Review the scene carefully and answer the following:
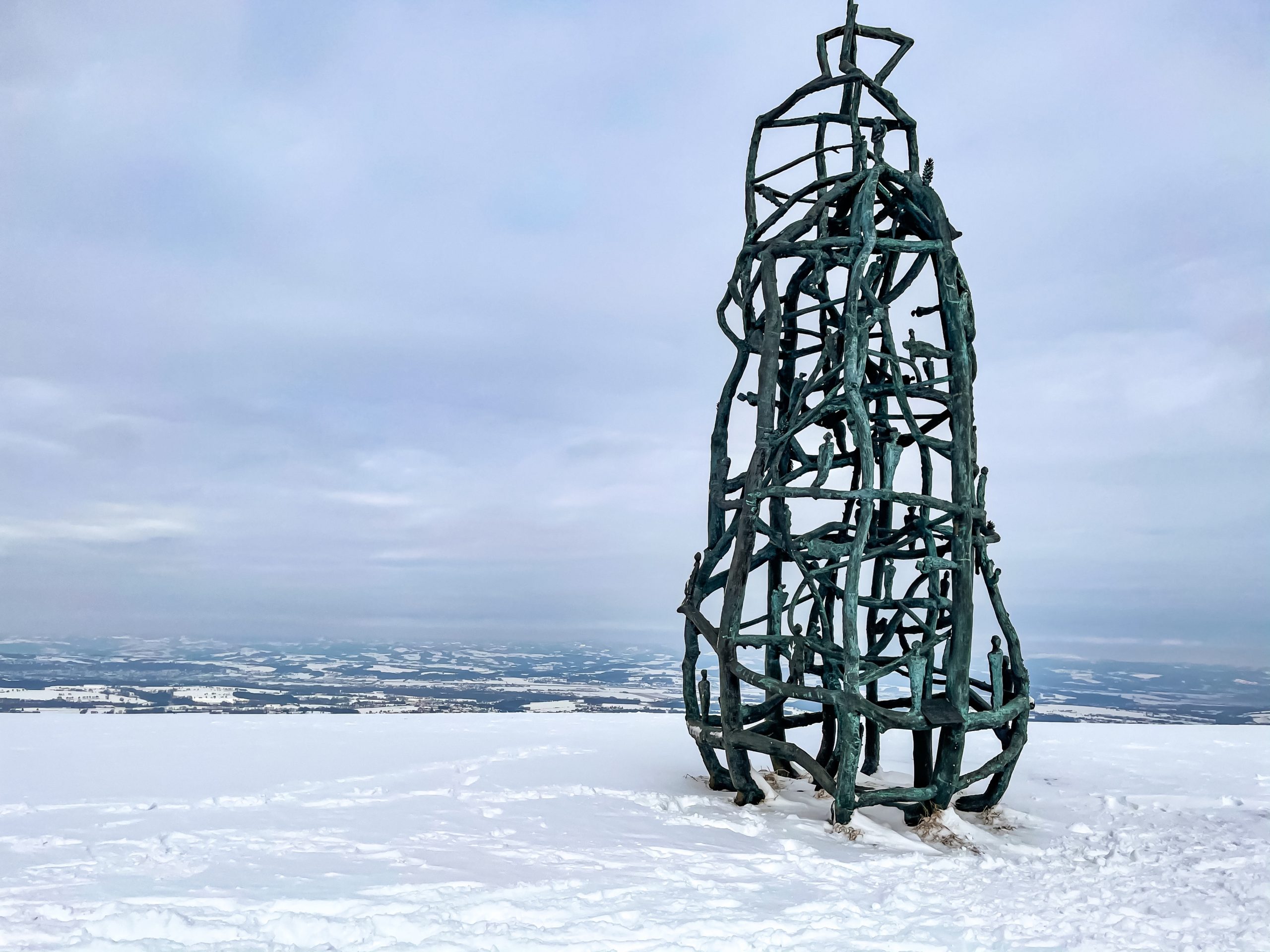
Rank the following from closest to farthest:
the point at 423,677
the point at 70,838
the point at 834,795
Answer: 1. the point at 70,838
2. the point at 834,795
3. the point at 423,677

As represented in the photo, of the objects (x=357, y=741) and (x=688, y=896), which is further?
(x=357, y=741)

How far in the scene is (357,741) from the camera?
11.6 meters

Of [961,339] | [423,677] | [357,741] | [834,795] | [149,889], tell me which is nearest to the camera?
[149,889]

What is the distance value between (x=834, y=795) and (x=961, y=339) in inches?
159

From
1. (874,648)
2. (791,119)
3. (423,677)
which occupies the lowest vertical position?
(423,677)

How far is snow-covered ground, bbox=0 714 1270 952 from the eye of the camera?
16.6ft

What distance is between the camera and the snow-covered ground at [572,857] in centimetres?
505

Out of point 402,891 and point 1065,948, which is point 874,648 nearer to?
point 1065,948

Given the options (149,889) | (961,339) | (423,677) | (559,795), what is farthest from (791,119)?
(423,677)

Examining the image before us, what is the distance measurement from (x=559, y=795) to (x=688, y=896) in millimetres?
2955

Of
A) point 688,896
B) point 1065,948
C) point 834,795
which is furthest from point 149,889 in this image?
point 1065,948

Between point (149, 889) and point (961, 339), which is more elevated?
point (961, 339)

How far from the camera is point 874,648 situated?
8.59 metres

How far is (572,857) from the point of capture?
6496mm
